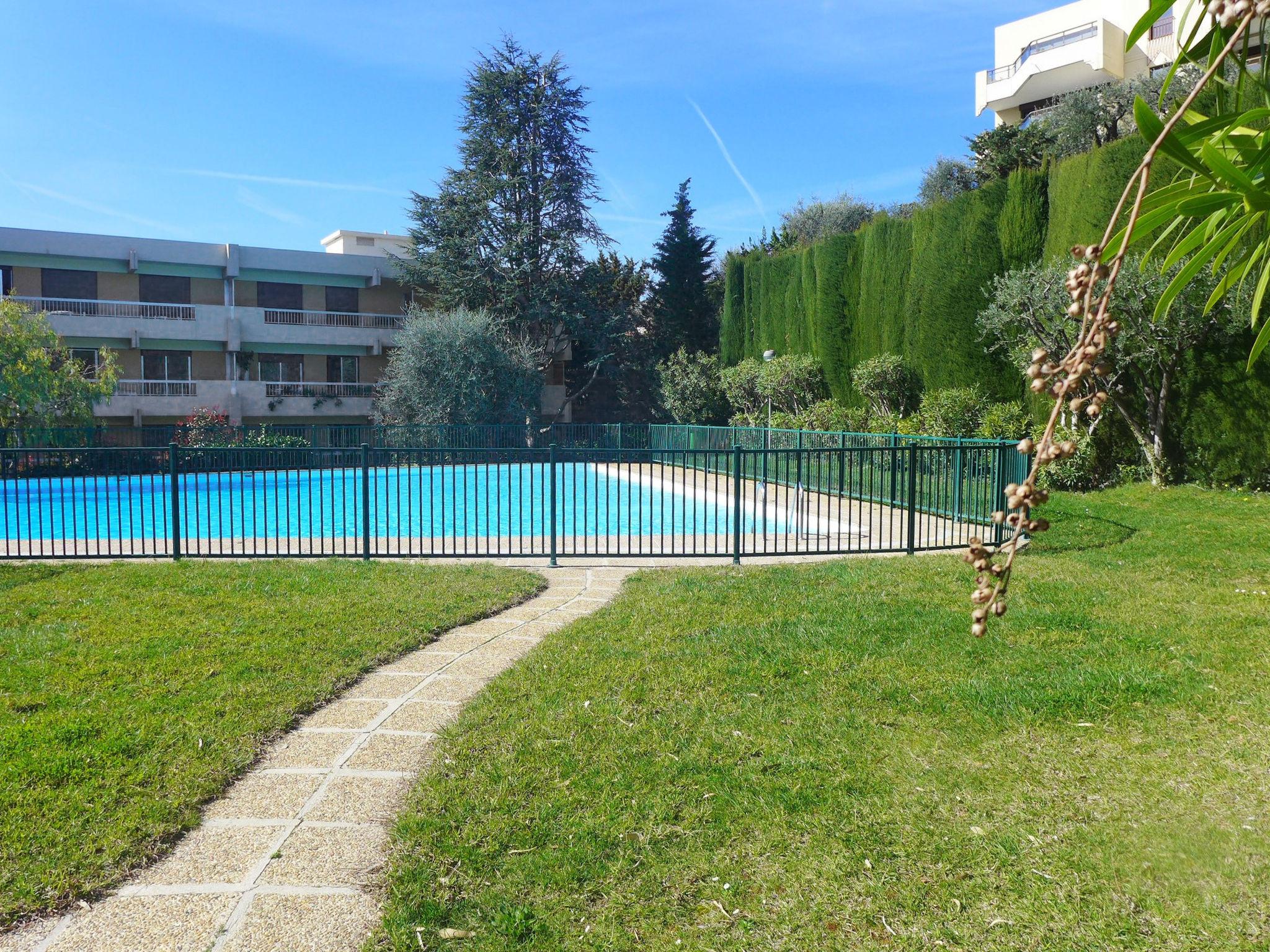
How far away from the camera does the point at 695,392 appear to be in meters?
27.3

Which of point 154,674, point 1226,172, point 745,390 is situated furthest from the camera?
point 745,390

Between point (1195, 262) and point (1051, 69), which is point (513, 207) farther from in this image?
point (1195, 262)

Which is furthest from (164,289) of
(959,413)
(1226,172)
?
(1226,172)

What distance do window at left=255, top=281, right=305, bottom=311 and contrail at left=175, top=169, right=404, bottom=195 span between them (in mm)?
3848

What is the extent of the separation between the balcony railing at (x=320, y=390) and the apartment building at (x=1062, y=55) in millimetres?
23930

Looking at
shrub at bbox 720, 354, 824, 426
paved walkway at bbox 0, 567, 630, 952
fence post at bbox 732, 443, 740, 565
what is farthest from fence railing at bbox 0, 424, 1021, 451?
paved walkway at bbox 0, 567, 630, 952

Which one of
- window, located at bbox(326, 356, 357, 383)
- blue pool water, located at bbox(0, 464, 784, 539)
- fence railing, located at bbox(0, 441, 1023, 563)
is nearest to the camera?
fence railing, located at bbox(0, 441, 1023, 563)

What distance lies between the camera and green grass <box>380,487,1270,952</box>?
3240 mm

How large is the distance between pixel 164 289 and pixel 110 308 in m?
1.90

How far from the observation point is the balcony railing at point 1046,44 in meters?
30.9

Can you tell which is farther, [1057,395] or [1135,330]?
[1135,330]

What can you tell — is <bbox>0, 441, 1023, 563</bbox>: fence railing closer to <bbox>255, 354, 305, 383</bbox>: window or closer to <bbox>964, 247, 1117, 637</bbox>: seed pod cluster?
<bbox>964, 247, 1117, 637</bbox>: seed pod cluster

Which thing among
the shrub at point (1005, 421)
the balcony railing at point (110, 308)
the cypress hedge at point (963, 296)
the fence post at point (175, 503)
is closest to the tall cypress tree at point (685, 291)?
the cypress hedge at point (963, 296)

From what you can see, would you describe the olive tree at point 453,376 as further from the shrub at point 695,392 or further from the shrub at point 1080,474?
the shrub at point 1080,474
